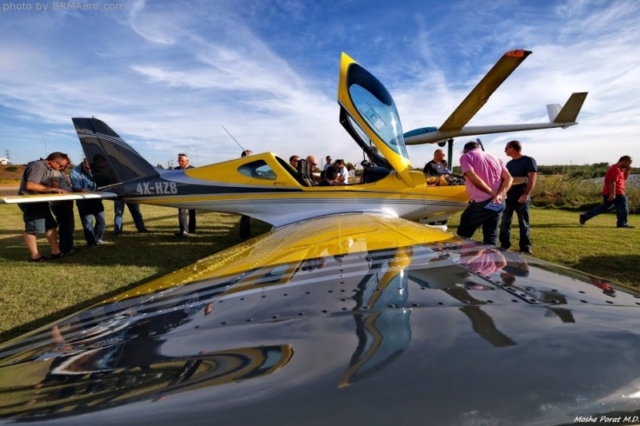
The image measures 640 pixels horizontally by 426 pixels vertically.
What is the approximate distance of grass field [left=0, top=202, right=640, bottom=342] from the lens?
11.5 ft

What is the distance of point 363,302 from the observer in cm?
138

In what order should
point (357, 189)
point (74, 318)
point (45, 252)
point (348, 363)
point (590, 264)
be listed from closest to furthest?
point (348, 363)
point (74, 318)
point (590, 264)
point (357, 189)
point (45, 252)

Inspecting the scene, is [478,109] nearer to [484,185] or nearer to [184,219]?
[484,185]

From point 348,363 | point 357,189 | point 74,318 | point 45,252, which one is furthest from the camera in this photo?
point 45,252

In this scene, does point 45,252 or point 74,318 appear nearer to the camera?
point 74,318

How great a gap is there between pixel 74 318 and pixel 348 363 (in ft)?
5.04

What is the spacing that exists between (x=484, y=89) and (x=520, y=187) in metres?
6.71

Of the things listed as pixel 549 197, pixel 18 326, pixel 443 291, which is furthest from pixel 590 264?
pixel 549 197

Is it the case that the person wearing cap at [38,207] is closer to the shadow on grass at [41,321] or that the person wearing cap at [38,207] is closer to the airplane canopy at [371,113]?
the shadow on grass at [41,321]

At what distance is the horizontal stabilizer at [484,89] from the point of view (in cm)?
864

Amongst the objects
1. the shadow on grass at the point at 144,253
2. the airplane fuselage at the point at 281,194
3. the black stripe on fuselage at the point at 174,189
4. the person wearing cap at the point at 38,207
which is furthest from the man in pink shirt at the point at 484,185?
the person wearing cap at the point at 38,207

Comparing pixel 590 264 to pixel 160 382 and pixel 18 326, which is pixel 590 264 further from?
pixel 18 326

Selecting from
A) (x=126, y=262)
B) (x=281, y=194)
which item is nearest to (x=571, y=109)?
(x=281, y=194)

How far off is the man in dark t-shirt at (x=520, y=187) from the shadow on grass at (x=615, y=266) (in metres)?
0.78
